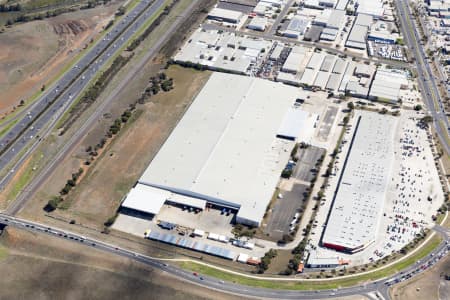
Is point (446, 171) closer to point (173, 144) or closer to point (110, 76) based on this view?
point (173, 144)

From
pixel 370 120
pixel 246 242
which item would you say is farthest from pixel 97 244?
pixel 370 120

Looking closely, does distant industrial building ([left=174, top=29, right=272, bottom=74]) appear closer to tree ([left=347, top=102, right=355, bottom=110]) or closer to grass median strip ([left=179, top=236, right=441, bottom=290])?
tree ([left=347, top=102, right=355, bottom=110])

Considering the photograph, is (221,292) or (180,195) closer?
(221,292)

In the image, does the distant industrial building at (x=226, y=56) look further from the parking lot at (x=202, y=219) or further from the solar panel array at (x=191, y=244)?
the solar panel array at (x=191, y=244)

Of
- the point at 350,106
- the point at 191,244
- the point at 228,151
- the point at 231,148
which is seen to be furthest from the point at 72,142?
the point at 350,106

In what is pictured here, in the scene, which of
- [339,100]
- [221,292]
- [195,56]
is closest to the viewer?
[221,292]

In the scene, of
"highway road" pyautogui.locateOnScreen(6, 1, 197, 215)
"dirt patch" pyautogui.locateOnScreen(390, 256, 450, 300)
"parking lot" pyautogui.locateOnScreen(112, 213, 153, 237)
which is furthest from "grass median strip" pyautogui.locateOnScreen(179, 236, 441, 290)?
"highway road" pyautogui.locateOnScreen(6, 1, 197, 215)

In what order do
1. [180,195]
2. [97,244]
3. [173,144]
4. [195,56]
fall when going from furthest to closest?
[195,56] → [173,144] → [180,195] → [97,244]

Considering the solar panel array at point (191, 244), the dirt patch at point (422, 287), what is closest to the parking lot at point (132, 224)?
the solar panel array at point (191, 244)

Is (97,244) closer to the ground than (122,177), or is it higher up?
closer to the ground
